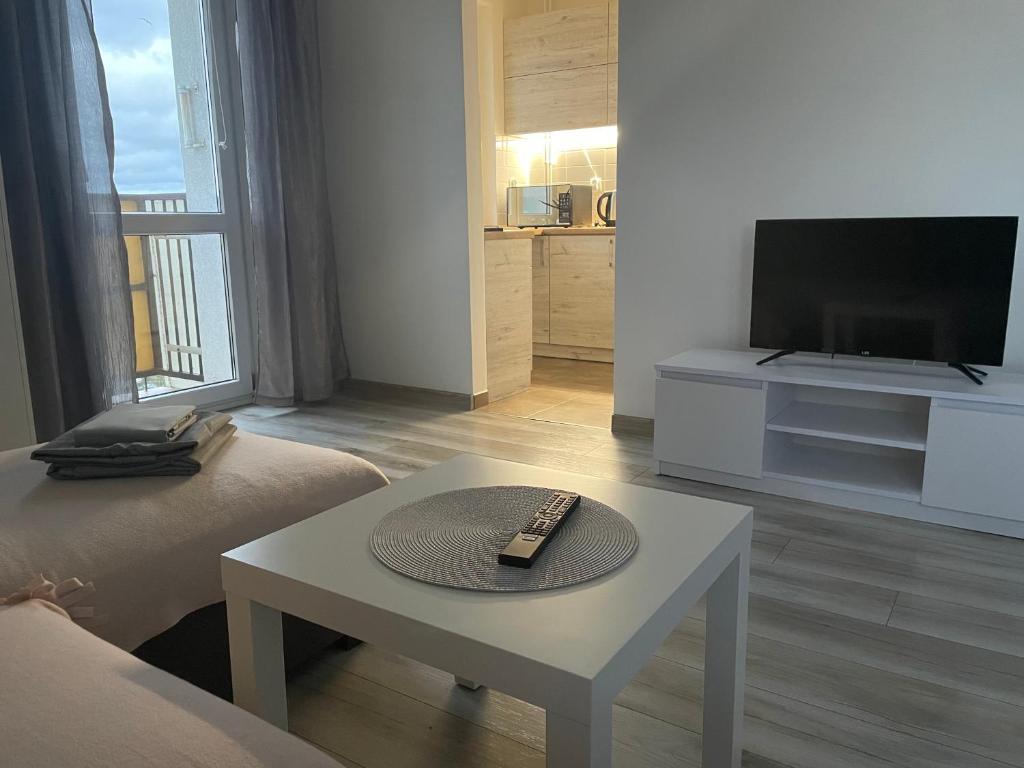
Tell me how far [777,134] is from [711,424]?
1140 mm

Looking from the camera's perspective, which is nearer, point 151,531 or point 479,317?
point 151,531

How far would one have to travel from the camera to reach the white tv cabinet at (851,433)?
7.83 feet

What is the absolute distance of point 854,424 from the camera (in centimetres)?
277

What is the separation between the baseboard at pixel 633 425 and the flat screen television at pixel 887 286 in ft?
2.41

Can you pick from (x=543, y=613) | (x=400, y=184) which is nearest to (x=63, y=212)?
(x=400, y=184)

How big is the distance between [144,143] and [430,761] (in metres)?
3.26

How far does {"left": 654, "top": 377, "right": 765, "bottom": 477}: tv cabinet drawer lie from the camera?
2.76 m

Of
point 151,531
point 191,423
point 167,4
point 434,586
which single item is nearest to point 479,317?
point 167,4

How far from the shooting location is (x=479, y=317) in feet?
13.4

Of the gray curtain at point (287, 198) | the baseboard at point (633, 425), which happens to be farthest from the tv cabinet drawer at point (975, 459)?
the gray curtain at point (287, 198)

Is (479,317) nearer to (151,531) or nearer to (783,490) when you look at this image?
(783,490)

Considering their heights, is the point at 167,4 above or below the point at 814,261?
above

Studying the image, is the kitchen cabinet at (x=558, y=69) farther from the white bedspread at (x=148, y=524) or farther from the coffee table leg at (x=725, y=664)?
the coffee table leg at (x=725, y=664)

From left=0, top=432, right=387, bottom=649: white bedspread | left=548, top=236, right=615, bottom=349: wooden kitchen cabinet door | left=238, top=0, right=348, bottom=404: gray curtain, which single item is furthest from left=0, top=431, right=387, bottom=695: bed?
left=548, top=236, right=615, bottom=349: wooden kitchen cabinet door
